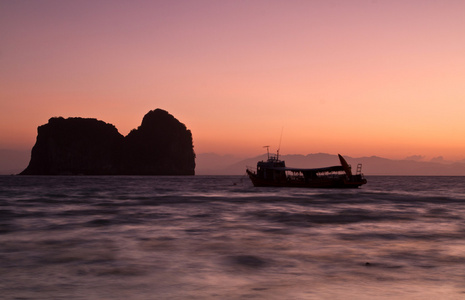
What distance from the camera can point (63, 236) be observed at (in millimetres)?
20531

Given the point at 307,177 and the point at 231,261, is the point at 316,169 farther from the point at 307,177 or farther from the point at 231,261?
the point at 231,261

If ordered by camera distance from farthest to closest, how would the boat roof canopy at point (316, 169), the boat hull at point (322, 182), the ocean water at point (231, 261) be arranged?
1. the boat hull at point (322, 182)
2. the boat roof canopy at point (316, 169)
3. the ocean water at point (231, 261)

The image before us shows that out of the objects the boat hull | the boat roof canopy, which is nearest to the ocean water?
the boat roof canopy

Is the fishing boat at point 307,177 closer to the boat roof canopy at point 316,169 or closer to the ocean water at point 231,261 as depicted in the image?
the boat roof canopy at point 316,169

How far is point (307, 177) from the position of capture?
77812 millimetres

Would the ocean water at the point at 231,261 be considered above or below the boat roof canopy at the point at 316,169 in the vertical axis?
below

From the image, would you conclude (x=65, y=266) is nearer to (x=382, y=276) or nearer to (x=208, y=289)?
(x=208, y=289)

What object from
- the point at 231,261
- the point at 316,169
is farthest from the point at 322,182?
the point at 231,261

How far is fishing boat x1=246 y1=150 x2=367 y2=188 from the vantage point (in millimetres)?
74375

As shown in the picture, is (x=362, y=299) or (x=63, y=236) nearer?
(x=362, y=299)

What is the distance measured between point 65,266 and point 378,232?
1578 cm

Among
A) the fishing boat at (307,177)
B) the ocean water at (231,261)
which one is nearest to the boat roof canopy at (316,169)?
the fishing boat at (307,177)

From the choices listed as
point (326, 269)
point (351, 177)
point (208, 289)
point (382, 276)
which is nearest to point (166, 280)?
point (208, 289)

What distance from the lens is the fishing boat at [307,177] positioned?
244 feet
